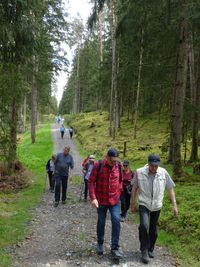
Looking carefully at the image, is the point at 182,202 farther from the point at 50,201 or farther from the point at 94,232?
the point at 50,201

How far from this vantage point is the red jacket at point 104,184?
25.6ft

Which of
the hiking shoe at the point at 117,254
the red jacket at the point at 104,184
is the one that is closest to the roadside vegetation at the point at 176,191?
the hiking shoe at the point at 117,254

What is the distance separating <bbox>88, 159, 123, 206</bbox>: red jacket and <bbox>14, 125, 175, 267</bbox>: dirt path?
1.15 meters

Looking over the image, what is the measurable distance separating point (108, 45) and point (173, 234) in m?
35.3

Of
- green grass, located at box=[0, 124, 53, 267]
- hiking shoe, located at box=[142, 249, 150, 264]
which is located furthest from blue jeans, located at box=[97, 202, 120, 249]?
green grass, located at box=[0, 124, 53, 267]

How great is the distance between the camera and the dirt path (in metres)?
7.76

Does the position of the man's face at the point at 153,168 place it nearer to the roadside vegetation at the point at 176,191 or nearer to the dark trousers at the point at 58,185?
the roadside vegetation at the point at 176,191

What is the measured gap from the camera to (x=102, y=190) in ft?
25.6

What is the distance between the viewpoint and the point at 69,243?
897 cm

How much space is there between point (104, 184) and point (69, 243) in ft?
6.62

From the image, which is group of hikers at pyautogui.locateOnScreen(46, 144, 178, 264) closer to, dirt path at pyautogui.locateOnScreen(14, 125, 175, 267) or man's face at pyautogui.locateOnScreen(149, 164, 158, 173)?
man's face at pyautogui.locateOnScreen(149, 164, 158, 173)

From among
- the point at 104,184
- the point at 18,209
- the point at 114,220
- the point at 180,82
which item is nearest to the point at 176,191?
the point at 180,82

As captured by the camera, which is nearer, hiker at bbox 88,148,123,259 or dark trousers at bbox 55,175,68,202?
hiker at bbox 88,148,123,259

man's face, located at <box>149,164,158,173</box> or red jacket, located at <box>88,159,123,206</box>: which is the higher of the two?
man's face, located at <box>149,164,158,173</box>
